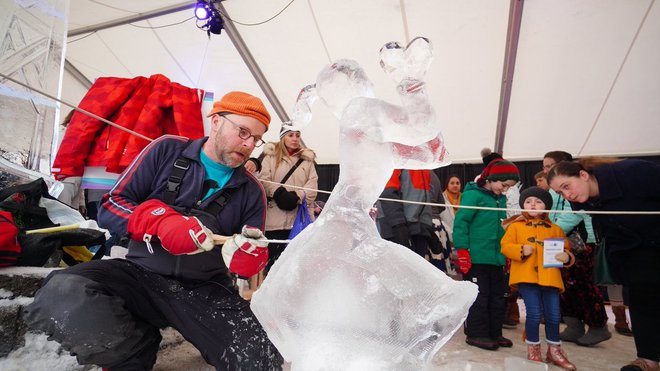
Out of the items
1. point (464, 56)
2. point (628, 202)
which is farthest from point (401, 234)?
point (464, 56)

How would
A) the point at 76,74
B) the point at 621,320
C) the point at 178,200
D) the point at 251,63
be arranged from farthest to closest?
the point at 76,74, the point at 251,63, the point at 621,320, the point at 178,200

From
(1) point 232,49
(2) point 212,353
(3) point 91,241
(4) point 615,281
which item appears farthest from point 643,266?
(1) point 232,49

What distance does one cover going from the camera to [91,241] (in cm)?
150

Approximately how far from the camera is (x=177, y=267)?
1.22m

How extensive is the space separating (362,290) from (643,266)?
1678 millimetres

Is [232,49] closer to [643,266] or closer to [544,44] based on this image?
[544,44]

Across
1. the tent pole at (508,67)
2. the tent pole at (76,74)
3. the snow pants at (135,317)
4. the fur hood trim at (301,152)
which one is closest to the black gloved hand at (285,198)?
the fur hood trim at (301,152)

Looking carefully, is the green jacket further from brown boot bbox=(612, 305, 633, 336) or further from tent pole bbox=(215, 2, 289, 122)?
tent pole bbox=(215, 2, 289, 122)

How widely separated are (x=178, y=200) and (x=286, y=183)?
1128mm

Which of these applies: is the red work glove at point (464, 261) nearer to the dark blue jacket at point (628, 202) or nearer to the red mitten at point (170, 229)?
the dark blue jacket at point (628, 202)

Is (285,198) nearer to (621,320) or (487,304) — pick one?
(487,304)

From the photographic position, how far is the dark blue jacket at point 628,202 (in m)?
1.62

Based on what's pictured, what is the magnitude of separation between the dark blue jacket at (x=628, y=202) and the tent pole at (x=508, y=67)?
2239 millimetres

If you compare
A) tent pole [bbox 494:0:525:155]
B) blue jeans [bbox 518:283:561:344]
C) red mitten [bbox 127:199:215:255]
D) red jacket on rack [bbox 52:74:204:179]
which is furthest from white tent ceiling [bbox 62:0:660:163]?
red mitten [bbox 127:199:215:255]
